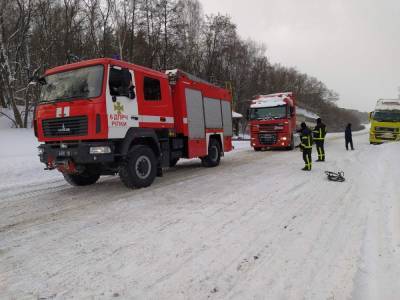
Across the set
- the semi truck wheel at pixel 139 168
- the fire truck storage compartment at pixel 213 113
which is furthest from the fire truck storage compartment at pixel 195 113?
the semi truck wheel at pixel 139 168

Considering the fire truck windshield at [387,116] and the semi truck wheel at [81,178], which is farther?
the fire truck windshield at [387,116]

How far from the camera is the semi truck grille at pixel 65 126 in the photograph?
7023mm

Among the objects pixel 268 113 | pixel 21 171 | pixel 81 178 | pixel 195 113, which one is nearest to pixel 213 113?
pixel 195 113

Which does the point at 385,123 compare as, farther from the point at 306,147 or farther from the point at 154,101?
the point at 154,101

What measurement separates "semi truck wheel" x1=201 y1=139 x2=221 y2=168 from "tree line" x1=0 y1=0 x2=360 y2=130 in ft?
15.0

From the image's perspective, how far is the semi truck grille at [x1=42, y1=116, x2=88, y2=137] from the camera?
23.0 ft

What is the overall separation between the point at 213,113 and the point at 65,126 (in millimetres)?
5795

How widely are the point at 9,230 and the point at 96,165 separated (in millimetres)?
2869

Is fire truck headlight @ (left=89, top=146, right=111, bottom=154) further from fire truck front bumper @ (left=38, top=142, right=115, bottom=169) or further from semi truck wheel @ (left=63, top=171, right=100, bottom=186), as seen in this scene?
semi truck wheel @ (left=63, top=171, right=100, bottom=186)

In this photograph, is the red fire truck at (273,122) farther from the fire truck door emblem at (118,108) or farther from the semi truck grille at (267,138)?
the fire truck door emblem at (118,108)

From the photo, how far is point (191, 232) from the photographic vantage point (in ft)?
15.2

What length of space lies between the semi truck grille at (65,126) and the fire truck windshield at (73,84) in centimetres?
47

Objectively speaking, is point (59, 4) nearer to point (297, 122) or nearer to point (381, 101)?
point (297, 122)

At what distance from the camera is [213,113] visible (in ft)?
→ 39.2
